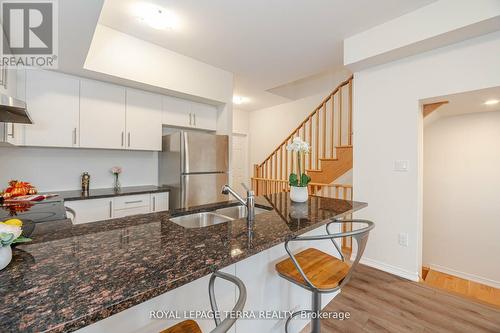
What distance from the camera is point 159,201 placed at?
283cm

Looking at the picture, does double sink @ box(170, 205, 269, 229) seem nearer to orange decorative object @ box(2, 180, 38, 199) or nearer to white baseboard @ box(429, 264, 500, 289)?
orange decorative object @ box(2, 180, 38, 199)

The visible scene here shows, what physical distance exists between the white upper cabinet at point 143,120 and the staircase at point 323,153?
2.07m

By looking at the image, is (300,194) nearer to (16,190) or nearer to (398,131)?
(398,131)

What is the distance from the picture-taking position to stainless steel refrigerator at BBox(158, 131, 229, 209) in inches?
110

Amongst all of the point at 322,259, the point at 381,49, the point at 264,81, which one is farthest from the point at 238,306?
the point at 264,81

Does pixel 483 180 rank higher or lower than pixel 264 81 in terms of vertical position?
lower

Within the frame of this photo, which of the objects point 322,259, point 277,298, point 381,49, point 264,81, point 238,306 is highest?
point 264,81

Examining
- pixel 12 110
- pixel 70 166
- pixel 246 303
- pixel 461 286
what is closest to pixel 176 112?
pixel 70 166

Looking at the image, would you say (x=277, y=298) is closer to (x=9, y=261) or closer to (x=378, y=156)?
(x=9, y=261)

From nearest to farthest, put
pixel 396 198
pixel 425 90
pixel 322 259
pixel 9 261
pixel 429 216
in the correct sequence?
pixel 9 261
pixel 322 259
pixel 425 90
pixel 396 198
pixel 429 216

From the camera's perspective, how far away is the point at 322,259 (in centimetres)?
140

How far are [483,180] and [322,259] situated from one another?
3291mm

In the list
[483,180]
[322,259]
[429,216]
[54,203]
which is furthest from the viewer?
[429,216]

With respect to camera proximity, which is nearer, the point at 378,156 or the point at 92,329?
the point at 92,329
